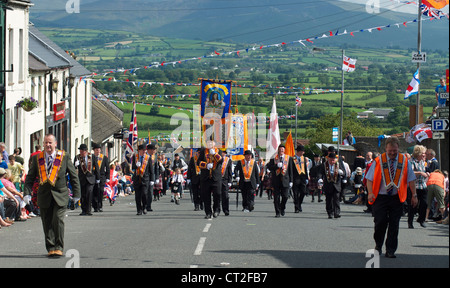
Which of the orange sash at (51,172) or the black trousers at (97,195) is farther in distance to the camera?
the black trousers at (97,195)

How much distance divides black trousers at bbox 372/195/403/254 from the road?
0.88 feet

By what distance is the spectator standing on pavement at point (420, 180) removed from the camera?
56.2 ft

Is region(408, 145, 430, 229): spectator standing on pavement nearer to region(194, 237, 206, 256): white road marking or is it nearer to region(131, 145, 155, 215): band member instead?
region(194, 237, 206, 256): white road marking

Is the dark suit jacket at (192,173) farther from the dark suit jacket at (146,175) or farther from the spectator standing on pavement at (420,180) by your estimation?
the spectator standing on pavement at (420,180)

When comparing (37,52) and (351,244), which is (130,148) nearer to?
(37,52)

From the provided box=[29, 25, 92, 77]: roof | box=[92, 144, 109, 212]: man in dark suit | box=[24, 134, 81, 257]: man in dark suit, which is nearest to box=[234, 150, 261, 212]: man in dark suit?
box=[92, 144, 109, 212]: man in dark suit

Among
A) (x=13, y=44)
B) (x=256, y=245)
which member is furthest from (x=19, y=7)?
(x=256, y=245)

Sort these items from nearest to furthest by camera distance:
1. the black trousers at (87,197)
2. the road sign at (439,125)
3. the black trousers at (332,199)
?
the road sign at (439,125) → the black trousers at (332,199) → the black trousers at (87,197)

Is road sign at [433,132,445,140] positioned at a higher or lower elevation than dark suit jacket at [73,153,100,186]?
higher

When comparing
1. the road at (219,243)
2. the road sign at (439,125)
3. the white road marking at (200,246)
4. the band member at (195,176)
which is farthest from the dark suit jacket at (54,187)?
the road sign at (439,125)

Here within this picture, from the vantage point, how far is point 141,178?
21656 mm

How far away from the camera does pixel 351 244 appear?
1385 cm

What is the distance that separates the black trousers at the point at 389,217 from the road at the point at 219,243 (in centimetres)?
27

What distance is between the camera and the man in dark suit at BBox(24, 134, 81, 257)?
12312 mm
